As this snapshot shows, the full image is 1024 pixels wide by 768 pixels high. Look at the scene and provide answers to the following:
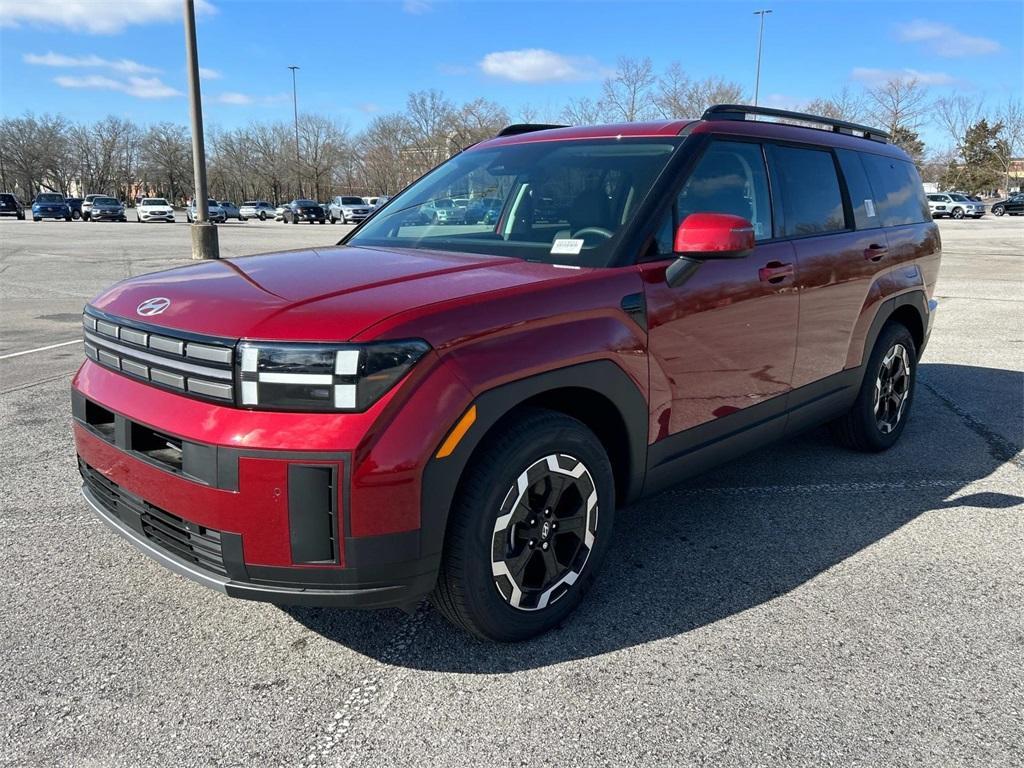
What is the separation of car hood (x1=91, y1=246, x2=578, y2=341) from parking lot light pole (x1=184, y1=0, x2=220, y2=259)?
1066 centimetres

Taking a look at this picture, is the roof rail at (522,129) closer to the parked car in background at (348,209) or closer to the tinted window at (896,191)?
the tinted window at (896,191)

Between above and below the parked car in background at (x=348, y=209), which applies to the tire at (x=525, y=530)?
below

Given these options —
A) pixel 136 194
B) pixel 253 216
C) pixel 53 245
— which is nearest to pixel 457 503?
pixel 53 245

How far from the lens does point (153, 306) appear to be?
2.70m

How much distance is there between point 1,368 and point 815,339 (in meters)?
6.85

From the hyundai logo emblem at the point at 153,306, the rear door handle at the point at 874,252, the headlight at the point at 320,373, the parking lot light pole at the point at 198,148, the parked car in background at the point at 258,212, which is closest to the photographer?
the headlight at the point at 320,373

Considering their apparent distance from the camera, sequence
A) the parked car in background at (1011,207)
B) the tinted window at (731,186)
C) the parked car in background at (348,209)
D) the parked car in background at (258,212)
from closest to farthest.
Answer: the tinted window at (731,186) < the parked car in background at (348,209) < the parked car in background at (1011,207) < the parked car in background at (258,212)

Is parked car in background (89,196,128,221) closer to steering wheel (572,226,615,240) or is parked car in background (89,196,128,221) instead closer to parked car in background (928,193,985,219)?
parked car in background (928,193,985,219)

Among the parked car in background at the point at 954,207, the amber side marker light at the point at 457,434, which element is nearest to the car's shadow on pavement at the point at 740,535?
the amber side marker light at the point at 457,434

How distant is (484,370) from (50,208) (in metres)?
58.2

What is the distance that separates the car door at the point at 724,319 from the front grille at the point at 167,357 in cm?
155

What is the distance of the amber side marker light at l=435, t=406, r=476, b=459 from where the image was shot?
92.5 inches

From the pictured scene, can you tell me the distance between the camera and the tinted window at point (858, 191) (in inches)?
176

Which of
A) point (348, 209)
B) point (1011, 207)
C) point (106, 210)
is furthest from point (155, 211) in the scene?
point (1011, 207)
